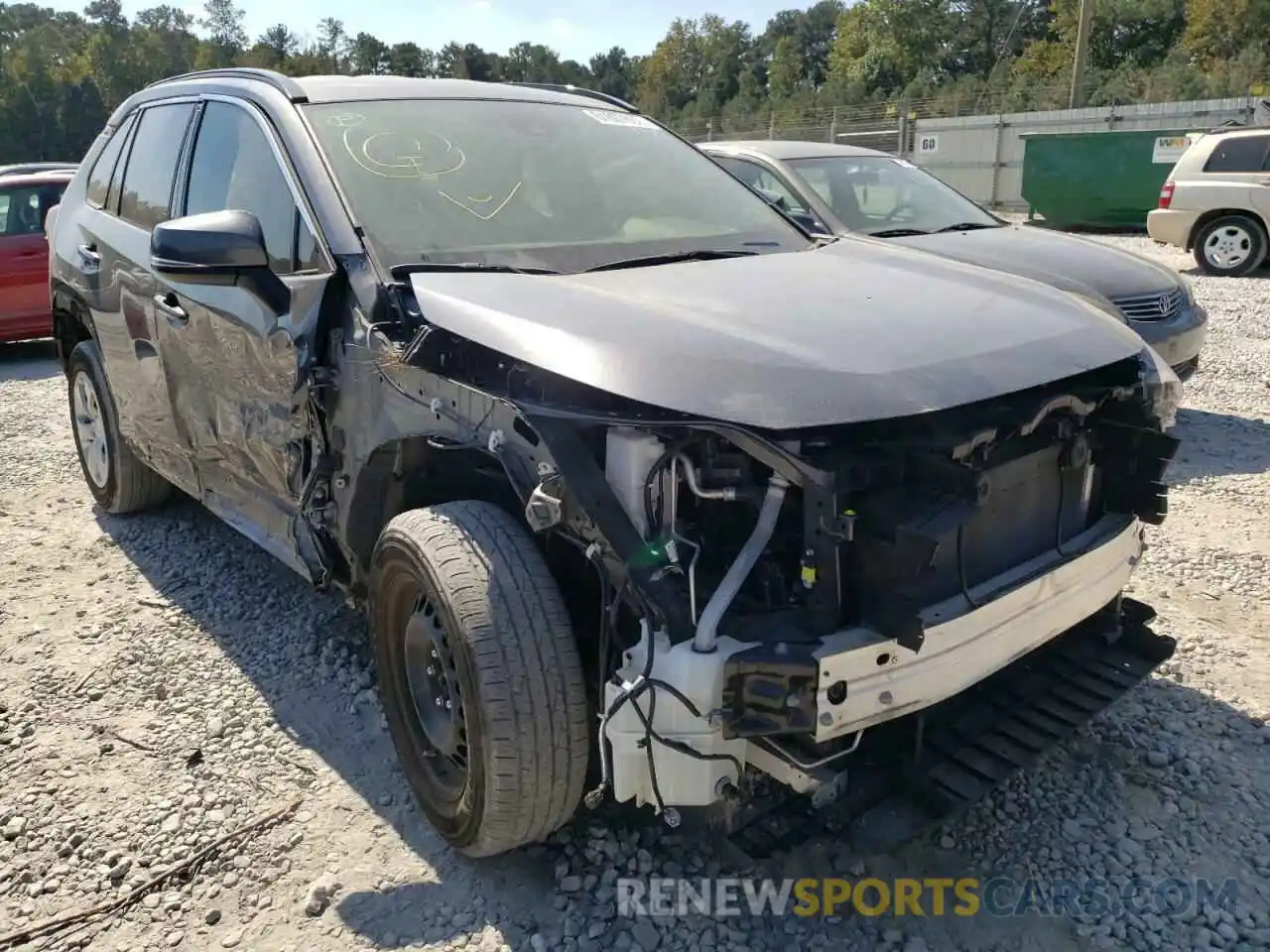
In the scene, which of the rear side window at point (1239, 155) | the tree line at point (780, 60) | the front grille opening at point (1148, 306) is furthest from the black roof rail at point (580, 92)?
the tree line at point (780, 60)

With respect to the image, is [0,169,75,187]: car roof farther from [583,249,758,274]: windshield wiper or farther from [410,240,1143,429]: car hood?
[410,240,1143,429]: car hood

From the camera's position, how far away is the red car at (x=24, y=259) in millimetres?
9320

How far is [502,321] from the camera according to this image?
2438 mm

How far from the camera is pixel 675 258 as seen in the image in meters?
3.15

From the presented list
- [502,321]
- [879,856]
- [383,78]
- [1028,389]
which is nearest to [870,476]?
[1028,389]

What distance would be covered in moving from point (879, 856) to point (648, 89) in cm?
9291

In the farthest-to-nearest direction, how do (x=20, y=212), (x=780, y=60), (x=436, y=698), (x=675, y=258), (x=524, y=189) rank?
1. (x=780, y=60)
2. (x=20, y=212)
3. (x=524, y=189)
4. (x=675, y=258)
5. (x=436, y=698)

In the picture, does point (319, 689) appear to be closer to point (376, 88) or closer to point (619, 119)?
point (376, 88)

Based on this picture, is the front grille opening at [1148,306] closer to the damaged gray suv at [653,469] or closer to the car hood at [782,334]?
the damaged gray suv at [653,469]

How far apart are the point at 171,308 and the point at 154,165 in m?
0.83

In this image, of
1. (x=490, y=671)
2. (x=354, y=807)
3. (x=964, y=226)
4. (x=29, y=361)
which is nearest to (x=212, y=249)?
(x=490, y=671)

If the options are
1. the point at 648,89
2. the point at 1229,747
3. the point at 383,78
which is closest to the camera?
the point at 1229,747

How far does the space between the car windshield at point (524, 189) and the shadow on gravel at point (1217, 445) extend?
3.39 m

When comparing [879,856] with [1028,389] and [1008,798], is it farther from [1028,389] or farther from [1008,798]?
[1028,389]
